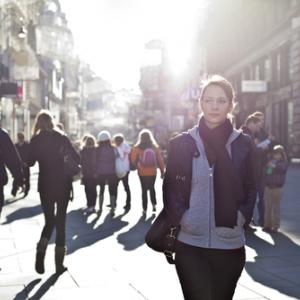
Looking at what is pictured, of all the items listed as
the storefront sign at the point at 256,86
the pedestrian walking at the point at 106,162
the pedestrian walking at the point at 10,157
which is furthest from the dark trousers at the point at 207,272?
the storefront sign at the point at 256,86

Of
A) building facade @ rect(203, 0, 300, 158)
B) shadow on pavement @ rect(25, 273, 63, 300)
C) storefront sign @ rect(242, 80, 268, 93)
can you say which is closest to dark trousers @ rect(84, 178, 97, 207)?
shadow on pavement @ rect(25, 273, 63, 300)

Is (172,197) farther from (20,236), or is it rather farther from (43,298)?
→ (20,236)

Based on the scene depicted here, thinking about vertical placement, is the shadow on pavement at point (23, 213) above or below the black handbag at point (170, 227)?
below

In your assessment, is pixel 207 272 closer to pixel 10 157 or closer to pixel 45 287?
pixel 45 287

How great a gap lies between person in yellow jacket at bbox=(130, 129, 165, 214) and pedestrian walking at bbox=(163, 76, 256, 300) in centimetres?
970

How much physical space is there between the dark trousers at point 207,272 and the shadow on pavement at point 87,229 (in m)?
5.14

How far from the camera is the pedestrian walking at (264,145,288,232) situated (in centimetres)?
1021

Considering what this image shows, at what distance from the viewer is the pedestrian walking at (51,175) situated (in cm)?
711

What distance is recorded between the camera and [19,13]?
46.3 meters

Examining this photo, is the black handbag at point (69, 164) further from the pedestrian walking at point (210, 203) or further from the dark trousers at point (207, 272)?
the dark trousers at point (207, 272)

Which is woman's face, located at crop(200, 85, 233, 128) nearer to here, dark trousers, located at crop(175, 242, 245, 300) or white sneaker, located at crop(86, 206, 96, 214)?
dark trousers, located at crop(175, 242, 245, 300)

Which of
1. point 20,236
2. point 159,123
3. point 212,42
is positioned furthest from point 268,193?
point 159,123

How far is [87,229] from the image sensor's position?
10875mm

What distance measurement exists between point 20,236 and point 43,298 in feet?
13.7
